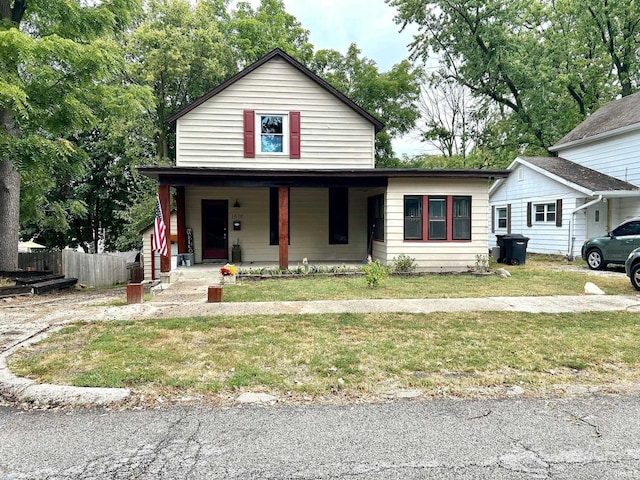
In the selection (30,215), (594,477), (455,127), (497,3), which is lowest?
(594,477)

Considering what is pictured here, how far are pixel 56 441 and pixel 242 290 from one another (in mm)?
6564

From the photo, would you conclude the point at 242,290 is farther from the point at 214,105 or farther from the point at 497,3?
the point at 497,3

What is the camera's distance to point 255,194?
49.9ft

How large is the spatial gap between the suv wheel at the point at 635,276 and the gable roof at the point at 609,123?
994cm

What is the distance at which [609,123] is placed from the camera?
18.3 meters

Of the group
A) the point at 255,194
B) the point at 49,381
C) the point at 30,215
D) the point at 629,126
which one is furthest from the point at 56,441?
the point at 629,126

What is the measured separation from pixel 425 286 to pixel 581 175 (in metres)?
12.3

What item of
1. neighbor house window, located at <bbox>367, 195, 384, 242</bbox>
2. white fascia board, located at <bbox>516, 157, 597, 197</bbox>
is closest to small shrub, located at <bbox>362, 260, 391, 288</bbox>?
neighbor house window, located at <bbox>367, 195, 384, 242</bbox>

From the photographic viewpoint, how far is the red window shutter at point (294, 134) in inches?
557

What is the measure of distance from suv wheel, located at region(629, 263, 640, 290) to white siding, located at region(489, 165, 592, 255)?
781cm

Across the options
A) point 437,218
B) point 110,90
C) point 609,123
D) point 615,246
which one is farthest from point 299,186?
point 609,123

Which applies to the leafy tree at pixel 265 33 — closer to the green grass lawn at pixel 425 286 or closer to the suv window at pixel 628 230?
the green grass lawn at pixel 425 286

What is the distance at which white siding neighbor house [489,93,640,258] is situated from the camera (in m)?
16.5

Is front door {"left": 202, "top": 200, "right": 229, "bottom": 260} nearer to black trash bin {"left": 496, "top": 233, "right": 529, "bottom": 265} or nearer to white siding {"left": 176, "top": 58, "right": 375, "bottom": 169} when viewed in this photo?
white siding {"left": 176, "top": 58, "right": 375, "bottom": 169}
